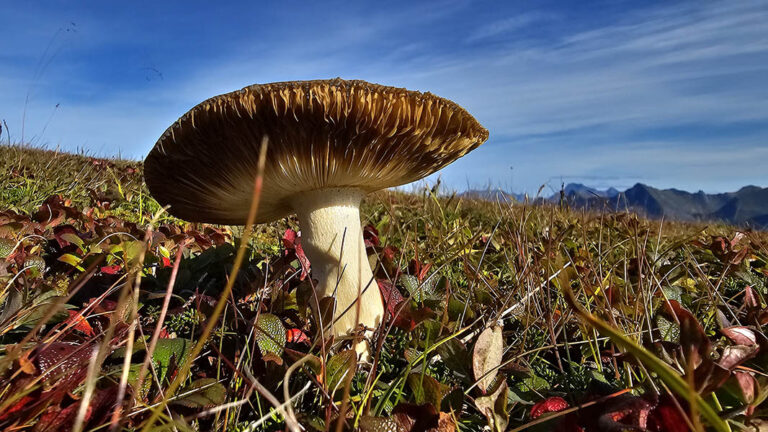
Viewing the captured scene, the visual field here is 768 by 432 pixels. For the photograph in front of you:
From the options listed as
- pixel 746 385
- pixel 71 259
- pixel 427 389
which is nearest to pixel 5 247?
pixel 71 259

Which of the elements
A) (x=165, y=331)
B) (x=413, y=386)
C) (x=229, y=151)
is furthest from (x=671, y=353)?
(x=165, y=331)

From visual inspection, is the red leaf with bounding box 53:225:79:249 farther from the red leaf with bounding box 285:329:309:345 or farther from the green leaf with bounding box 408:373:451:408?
the green leaf with bounding box 408:373:451:408

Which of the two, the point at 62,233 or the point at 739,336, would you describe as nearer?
the point at 739,336

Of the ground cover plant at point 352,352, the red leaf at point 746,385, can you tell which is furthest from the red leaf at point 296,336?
the red leaf at point 746,385

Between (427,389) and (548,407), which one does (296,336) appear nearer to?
(427,389)

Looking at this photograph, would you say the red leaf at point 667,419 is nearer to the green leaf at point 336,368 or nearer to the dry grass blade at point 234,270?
the green leaf at point 336,368
